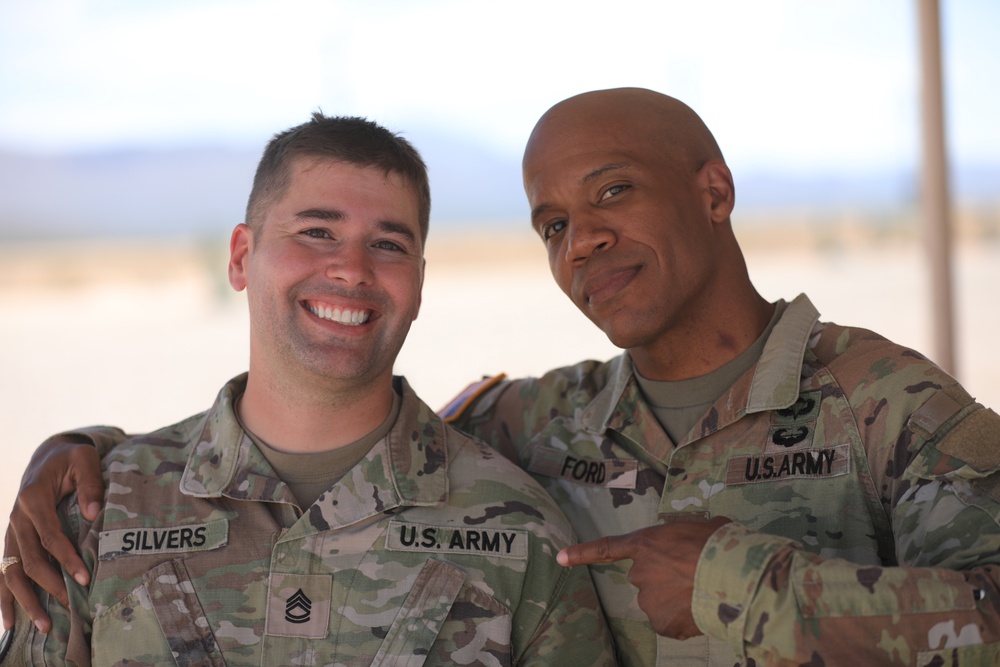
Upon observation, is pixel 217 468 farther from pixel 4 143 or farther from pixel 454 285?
pixel 4 143

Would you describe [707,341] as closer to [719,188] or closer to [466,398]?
[719,188]

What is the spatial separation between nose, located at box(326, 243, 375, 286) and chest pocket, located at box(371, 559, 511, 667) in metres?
0.64

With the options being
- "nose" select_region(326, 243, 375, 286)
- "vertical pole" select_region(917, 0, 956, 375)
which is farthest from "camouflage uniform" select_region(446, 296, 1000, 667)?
"vertical pole" select_region(917, 0, 956, 375)

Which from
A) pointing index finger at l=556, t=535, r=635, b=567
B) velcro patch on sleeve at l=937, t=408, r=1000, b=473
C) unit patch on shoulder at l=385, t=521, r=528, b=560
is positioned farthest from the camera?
unit patch on shoulder at l=385, t=521, r=528, b=560

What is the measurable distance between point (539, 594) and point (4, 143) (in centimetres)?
2171

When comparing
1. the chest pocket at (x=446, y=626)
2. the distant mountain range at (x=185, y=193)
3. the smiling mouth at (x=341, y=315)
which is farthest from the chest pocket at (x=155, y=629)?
the distant mountain range at (x=185, y=193)

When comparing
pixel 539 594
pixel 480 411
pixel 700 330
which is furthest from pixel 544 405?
pixel 539 594

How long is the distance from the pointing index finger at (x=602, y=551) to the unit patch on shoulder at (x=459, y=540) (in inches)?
14.6

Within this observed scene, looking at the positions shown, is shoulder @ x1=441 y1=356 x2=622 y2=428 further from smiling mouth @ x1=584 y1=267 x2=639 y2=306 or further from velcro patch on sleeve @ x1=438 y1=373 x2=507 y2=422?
smiling mouth @ x1=584 y1=267 x2=639 y2=306

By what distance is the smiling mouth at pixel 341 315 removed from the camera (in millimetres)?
2127

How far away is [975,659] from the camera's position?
5.46 feet

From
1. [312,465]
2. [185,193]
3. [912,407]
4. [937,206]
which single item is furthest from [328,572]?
[185,193]

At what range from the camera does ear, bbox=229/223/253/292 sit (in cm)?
232

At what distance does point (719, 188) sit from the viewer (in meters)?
2.54
